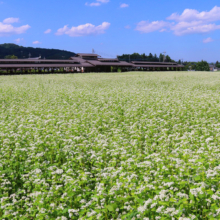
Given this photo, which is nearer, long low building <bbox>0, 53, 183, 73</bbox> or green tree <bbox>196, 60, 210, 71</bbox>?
long low building <bbox>0, 53, 183, 73</bbox>

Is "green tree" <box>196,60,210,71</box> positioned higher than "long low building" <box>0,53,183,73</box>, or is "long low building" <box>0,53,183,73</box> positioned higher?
"green tree" <box>196,60,210,71</box>

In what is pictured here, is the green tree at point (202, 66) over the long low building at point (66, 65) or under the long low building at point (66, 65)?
over

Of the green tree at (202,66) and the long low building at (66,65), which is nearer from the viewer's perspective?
the long low building at (66,65)

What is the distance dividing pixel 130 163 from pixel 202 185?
226 centimetres

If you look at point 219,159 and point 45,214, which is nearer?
point 45,214

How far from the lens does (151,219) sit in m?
4.30

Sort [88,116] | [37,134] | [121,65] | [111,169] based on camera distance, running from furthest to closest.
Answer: [121,65] < [88,116] < [37,134] < [111,169]

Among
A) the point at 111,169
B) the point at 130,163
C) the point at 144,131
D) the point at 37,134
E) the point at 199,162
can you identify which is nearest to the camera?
the point at 199,162

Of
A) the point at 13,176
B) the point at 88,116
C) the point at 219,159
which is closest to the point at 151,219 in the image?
the point at 219,159

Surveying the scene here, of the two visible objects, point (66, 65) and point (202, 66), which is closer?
point (66, 65)

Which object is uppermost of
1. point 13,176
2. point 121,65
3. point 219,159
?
point 121,65

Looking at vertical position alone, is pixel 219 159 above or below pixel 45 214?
above

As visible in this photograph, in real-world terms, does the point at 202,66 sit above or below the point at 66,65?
above

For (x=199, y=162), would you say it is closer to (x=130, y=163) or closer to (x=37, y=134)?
(x=130, y=163)
